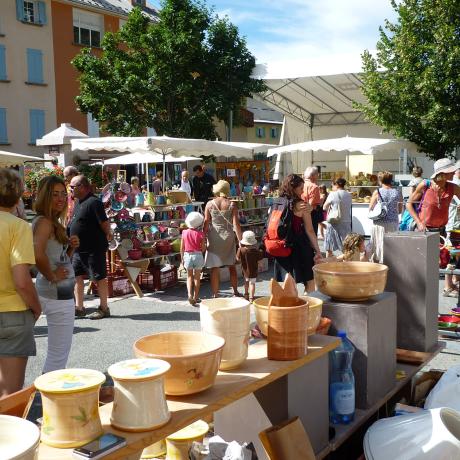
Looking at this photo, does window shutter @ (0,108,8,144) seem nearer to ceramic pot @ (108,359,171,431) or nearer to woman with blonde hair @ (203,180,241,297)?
woman with blonde hair @ (203,180,241,297)

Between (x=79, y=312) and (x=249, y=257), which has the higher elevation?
(x=249, y=257)

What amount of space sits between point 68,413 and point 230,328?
71 centimetres

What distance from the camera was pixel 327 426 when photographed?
251cm

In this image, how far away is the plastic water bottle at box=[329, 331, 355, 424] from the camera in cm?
263

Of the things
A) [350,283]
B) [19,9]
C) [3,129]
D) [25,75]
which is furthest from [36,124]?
[350,283]

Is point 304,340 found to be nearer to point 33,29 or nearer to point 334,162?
point 334,162

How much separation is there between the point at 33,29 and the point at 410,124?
18026mm

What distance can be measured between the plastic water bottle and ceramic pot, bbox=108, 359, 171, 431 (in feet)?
3.99

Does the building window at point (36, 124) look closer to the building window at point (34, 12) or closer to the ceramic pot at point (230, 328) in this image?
the building window at point (34, 12)

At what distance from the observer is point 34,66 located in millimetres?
26406

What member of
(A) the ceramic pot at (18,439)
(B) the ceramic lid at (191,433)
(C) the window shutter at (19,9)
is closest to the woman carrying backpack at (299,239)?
(B) the ceramic lid at (191,433)

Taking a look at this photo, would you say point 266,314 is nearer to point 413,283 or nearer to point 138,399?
point 138,399

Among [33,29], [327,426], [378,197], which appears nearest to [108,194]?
[378,197]

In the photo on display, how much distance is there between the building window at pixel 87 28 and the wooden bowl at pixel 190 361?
28.8 meters
